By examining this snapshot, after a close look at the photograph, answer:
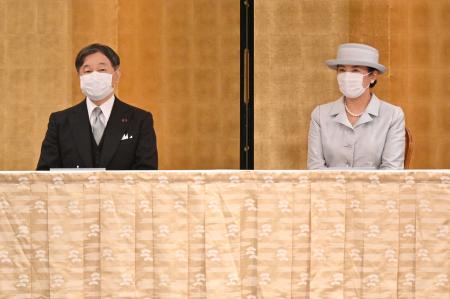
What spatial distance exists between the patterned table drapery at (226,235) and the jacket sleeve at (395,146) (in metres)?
0.77

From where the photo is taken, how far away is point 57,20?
5.58 meters

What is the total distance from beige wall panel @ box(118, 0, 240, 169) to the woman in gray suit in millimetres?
1595

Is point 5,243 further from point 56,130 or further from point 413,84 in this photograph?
point 413,84

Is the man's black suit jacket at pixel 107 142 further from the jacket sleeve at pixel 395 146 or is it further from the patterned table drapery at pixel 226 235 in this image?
the jacket sleeve at pixel 395 146

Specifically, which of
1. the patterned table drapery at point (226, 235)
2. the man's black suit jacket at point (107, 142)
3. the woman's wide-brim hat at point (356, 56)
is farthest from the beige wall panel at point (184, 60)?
the patterned table drapery at point (226, 235)

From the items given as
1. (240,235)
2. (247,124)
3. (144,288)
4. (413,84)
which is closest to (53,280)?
(144,288)

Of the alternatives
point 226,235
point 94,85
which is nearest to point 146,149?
point 94,85

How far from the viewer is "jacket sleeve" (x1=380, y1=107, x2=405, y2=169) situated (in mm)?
3830

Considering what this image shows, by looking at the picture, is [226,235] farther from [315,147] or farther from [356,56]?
[356,56]

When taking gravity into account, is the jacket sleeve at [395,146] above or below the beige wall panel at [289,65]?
below

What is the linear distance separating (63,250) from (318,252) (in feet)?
2.74

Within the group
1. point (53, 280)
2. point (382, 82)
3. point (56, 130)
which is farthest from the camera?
point (382, 82)

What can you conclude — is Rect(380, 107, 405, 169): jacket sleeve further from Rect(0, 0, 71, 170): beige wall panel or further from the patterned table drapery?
Rect(0, 0, 71, 170): beige wall panel

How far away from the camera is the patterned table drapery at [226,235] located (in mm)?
3029
